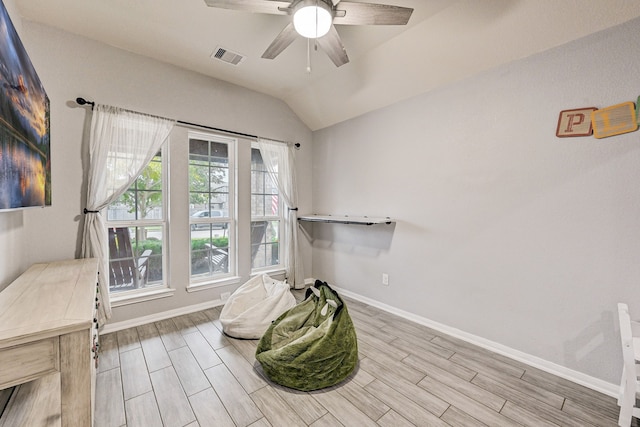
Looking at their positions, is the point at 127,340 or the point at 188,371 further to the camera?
the point at 127,340

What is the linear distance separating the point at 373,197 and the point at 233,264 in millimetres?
2016

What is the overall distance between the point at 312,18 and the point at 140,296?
9.71 feet

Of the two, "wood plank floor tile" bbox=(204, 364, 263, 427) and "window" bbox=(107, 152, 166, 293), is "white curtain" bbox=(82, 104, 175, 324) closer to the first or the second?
"window" bbox=(107, 152, 166, 293)

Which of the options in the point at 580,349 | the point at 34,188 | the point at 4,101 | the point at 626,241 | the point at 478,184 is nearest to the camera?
the point at 4,101

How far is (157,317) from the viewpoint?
9.20 ft

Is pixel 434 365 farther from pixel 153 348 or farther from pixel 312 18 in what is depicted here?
pixel 312 18

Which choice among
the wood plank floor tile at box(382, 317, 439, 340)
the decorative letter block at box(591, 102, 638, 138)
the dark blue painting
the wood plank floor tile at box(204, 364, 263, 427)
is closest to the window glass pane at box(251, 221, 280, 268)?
the wood plank floor tile at box(204, 364, 263, 427)

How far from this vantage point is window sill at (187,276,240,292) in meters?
3.05

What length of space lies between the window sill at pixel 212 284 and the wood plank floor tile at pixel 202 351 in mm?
610

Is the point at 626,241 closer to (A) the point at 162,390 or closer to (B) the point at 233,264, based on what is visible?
(A) the point at 162,390

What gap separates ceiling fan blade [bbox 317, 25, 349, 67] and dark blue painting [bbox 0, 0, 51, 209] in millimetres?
1617

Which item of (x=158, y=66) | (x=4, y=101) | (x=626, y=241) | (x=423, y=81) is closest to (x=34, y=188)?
(x=4, y=101)

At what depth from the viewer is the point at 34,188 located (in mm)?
1587

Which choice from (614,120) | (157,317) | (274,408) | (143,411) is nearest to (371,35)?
(614,120)
